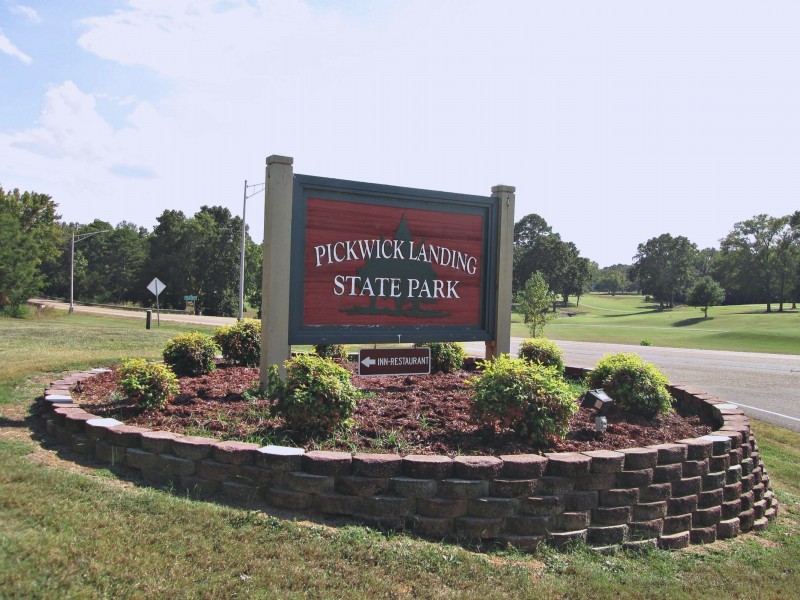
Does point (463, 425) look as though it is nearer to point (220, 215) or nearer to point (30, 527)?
point (30, 527)

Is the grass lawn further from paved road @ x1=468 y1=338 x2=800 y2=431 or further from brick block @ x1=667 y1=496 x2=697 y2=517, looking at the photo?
paved road @ x1=468 y1=338 x2=800 y2=431

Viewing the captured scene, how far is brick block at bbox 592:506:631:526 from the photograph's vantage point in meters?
4.18

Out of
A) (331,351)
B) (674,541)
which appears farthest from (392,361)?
(674,541)

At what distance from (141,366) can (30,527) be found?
2.63m

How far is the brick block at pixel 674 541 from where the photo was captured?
433cm

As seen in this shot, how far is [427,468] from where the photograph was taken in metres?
4.05

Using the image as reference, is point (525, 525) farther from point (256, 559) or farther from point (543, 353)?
point (543, 353)

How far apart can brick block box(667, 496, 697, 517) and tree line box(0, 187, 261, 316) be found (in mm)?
38705

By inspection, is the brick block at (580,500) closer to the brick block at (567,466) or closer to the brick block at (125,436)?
the brick block at (567,466)

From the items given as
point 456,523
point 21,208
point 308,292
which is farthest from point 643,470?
point 21,208

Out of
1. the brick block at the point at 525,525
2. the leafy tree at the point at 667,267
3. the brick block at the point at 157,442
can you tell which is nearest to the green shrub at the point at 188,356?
the brick block at the point at 157,442

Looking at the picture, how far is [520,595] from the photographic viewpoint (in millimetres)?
3285

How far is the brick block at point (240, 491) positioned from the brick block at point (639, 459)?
9.02ft

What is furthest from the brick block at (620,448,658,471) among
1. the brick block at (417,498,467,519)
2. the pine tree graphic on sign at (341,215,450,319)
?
the pine tree graphic on sign at (341,215,450,319)
